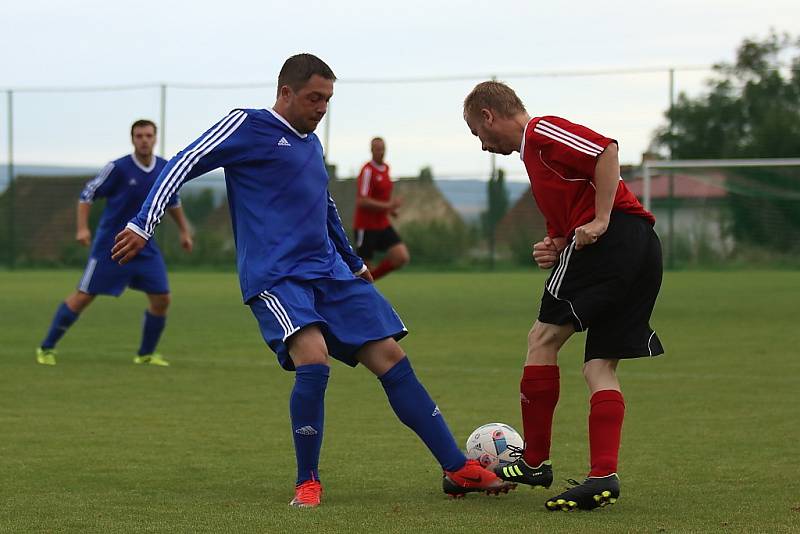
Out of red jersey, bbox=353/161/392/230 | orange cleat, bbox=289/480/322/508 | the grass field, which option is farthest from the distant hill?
orange cleat, bbox=289/480/322/508

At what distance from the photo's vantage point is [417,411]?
18.0 feet

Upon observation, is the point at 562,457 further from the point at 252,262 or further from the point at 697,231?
the point at 697,231

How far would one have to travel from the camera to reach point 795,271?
2612cm

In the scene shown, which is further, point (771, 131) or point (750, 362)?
point (771, 131)

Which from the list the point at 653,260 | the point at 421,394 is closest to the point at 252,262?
the point at 421,394

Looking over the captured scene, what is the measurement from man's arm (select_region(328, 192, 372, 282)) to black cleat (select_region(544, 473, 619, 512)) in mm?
1415

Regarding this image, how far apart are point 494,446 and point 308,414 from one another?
89 centimetres

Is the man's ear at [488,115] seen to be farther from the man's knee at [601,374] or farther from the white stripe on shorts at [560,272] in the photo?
the man's knee at [601,374]

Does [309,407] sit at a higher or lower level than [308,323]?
lower

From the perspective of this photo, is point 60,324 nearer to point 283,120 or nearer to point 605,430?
point 283,120

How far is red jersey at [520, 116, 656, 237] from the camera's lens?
5.02m

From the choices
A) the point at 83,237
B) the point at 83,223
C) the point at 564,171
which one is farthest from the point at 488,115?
the point at 83,223

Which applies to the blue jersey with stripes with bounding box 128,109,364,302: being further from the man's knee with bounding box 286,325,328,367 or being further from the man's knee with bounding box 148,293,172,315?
the man's knee with bounding box 148,293,172,315

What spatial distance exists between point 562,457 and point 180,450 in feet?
5.96
